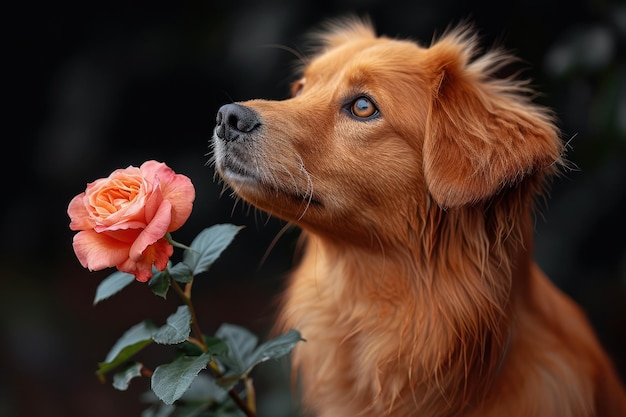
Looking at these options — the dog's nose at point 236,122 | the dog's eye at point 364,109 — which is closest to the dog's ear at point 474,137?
the dog's eye at point 364,109

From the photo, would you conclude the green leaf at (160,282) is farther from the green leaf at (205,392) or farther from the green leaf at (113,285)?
the green leaf at (205,392)

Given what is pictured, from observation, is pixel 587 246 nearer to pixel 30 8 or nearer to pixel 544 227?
pixel 544 227

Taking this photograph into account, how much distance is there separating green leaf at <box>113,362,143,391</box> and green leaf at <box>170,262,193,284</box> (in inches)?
9.1

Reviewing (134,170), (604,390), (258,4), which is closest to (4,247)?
(258,4)

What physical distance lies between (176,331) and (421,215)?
2.13ft

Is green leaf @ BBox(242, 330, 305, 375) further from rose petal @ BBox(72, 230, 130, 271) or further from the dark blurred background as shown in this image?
the dark blurred background

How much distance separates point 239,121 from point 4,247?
8.58 ft

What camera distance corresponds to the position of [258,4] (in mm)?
2895

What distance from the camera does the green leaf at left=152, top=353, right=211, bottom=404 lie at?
1.45 metres

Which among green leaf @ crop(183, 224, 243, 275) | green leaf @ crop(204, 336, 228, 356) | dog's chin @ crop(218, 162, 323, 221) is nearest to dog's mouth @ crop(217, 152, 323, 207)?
dog's chin @ crop(218, 162, 323, 221)

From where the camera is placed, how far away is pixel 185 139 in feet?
10.7

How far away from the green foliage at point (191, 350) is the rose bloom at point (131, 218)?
80mm

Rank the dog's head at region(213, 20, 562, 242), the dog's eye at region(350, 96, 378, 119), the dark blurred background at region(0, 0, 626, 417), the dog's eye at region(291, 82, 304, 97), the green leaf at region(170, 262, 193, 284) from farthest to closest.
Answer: the dark blurred background at region(0, 0, 626, 417) → the dog's eye at region(291, 82, 304, 97) → the dog's eye at region(350, 96, 378, 119) → the dog's head at region(213, 20, 562, 242) → the green leaf at region(170, 262, 193, 284)

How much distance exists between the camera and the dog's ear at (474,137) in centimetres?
164
